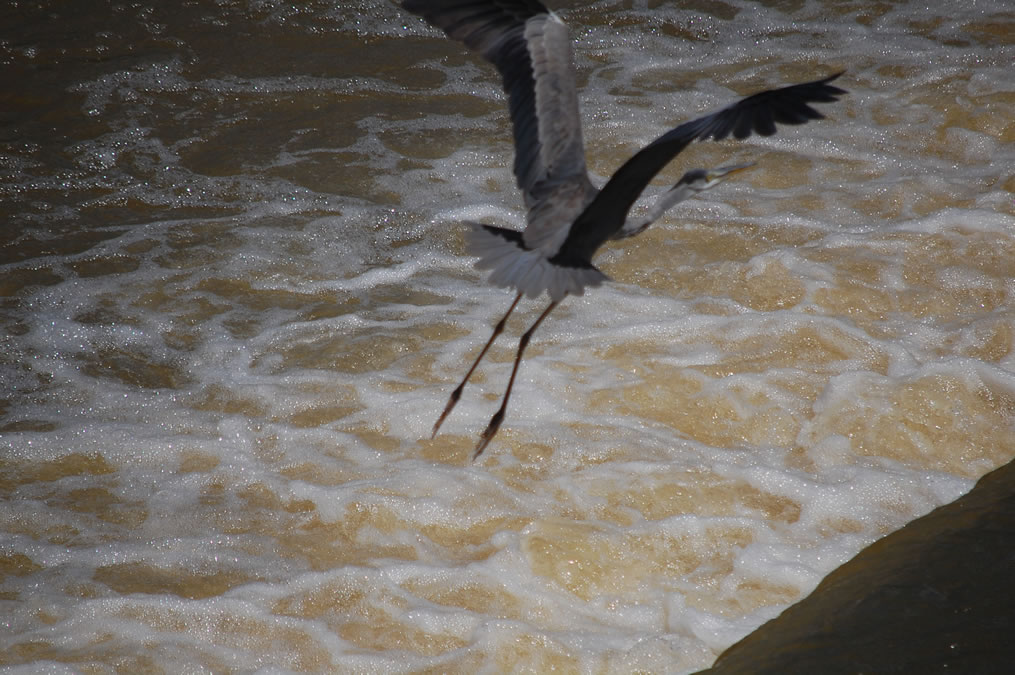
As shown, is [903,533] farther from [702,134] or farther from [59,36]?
[59,36]

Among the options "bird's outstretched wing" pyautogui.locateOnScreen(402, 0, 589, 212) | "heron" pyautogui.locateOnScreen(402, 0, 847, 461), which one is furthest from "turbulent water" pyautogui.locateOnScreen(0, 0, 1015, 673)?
"bird's outstretched wing" pyautogui.locateOnScreen(402, 0, 589, 212)

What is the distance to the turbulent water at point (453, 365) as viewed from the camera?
351cm

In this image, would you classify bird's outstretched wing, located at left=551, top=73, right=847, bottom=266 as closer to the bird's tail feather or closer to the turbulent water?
the bird's tail feather

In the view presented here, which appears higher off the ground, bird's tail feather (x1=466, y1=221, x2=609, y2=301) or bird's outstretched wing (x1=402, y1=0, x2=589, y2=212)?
bird's outstretched wing (x1=402, y1=0, x2=589, y2=212)

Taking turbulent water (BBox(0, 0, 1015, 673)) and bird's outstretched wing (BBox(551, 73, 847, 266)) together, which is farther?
turbulent water (BBox(0, 0, 1015, 673))

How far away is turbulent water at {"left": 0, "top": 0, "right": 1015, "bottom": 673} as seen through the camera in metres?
3.51

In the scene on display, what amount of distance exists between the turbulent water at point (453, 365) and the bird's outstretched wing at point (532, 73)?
1.16 meters

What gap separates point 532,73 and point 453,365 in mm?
1525

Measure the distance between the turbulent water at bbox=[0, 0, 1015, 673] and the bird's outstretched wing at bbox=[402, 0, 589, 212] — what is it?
3.82ft

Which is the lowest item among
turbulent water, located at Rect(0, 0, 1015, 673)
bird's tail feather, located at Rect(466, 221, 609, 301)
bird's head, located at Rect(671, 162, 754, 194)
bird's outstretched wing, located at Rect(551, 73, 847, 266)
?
turbulent water, located at Rect(0, 0, 1015, 673)

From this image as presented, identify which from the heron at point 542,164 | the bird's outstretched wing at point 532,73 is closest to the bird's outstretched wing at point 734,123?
the heron at point 542,164

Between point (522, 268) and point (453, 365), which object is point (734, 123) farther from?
point (453, 365)

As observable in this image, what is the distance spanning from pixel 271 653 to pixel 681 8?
762 centimetres

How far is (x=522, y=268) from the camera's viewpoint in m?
3.35
